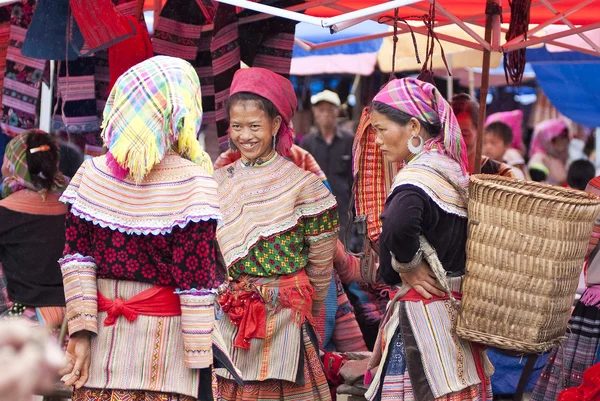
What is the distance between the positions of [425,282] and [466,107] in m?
2.46

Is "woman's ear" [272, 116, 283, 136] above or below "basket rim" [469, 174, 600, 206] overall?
above

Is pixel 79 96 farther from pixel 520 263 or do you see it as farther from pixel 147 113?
pixel 520 263

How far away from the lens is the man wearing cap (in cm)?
1103

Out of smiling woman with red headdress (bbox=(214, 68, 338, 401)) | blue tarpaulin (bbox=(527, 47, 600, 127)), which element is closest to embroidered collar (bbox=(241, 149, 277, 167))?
smiling woman with red headdress (bbox=(214, 68, 338, 401))

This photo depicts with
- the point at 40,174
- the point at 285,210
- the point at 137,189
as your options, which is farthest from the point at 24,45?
the point at 137,189

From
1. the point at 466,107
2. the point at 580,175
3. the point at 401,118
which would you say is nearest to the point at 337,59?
the point at 580,175

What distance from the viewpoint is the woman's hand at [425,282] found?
366 centimetres

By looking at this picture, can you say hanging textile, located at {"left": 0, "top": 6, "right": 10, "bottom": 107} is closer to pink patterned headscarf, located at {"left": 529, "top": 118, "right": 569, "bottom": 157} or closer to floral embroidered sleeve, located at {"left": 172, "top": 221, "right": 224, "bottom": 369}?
floral embroidered sleeve, located at {"left": 172, "top": 221, "right": 224, "bottom": 369}

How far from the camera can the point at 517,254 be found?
3459mm

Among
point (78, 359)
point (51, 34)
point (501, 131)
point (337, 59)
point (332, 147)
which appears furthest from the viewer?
point (332, 147)

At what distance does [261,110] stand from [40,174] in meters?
1.53

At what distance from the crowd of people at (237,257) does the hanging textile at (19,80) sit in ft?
0.54

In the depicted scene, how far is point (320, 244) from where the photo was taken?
14.5 feet

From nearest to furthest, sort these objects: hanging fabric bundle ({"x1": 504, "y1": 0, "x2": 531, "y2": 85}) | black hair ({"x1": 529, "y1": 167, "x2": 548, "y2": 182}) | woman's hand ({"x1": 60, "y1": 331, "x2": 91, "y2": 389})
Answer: woman's hand ({"x1": 60, "y1": 331, "x2": 91, "y2": 389}) → hanging fabric bundle ({"x1": 504, "y1": 0, "x2": 531, "y2": 85}) → black hair ({"x1": 529, "y1": 167, "x2": 548, "y2": 182})
